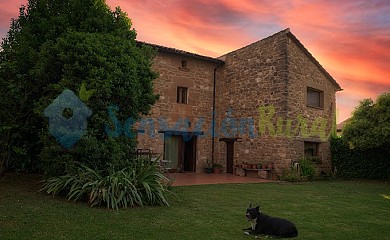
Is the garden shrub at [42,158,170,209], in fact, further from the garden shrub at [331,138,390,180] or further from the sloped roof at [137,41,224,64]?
the garden shrub at [331,138,390,180]

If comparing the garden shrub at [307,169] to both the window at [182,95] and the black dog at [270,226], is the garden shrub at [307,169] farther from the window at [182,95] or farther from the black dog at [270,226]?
the black dog at [270,226]

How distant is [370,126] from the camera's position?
14.1 m

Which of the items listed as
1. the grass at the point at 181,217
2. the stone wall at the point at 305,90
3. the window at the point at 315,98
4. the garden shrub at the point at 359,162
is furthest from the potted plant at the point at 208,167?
the grass at the point at 181,217

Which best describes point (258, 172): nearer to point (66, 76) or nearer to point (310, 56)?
point (310, 56)

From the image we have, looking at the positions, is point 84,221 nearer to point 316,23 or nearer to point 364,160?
point 316,23

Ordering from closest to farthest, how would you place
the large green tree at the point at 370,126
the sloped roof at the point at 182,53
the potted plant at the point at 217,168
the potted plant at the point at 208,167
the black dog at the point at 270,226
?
the black dog at the point at 270,226
the large green tree at the point at 370,126
the sloped roof at the point at 182,53
the potted plant at the point at 208,167
the potted plant at the point at 217,168

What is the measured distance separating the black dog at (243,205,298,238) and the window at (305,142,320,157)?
1178 cm

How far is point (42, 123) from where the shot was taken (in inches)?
328

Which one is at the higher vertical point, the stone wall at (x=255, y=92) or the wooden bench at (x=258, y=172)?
the stone wall at (x=255, y=92)

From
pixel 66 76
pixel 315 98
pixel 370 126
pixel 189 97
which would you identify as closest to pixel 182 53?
pixel 189 97

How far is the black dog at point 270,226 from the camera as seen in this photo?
4695mm

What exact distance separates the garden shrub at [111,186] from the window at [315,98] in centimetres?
1112

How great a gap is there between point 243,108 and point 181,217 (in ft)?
36.5

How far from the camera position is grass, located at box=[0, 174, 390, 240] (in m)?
4.70
